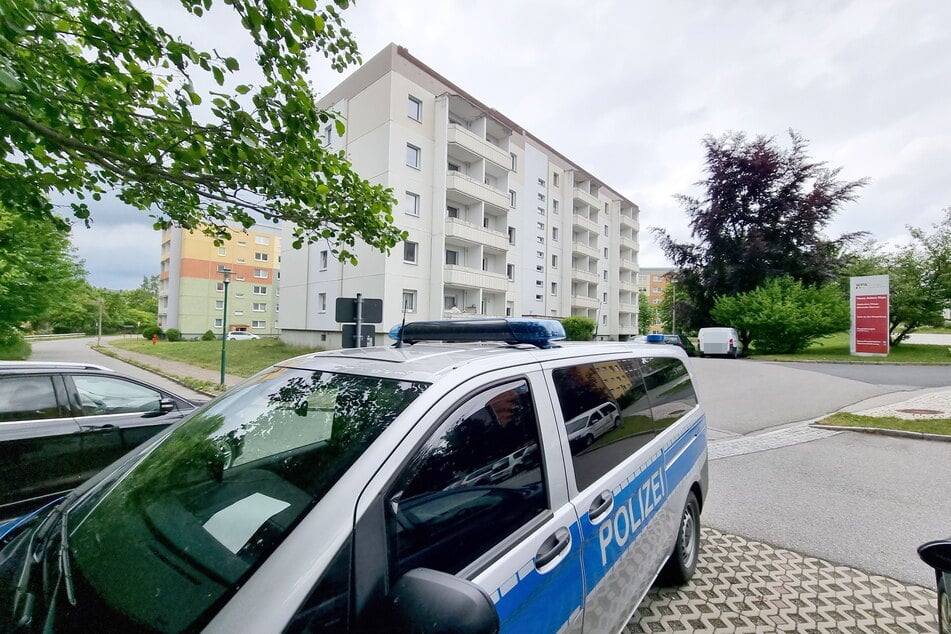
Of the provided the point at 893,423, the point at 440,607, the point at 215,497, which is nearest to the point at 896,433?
the point at 893,423

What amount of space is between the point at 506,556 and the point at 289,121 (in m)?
4.59

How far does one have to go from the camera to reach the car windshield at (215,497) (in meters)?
1.10

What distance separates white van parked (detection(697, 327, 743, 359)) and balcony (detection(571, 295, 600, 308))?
13.2 m

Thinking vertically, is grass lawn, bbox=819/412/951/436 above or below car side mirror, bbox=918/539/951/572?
below

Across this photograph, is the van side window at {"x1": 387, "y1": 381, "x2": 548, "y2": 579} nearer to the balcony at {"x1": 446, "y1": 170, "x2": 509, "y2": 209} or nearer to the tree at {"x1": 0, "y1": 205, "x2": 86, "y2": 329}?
the tree at {"x1": 0, "y1": 205, "x2": 86, "y2": 329}

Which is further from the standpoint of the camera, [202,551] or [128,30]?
[128,30]

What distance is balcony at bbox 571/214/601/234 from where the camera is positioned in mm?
39438

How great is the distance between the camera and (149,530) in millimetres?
1365

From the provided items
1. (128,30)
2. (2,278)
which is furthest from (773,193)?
(2,278)

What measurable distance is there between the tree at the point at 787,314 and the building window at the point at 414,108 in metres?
23.6

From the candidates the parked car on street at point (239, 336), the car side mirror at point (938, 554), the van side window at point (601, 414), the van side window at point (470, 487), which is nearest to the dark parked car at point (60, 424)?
the van side window at point (470, 487)

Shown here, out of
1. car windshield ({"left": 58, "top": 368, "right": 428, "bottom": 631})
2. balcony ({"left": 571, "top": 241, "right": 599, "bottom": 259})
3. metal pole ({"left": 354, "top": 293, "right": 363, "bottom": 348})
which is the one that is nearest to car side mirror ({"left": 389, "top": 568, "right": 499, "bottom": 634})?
car windshield ({"left": 58, "top": 368, "right": 428, "bottom": 631})

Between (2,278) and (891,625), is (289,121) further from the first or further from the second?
(2,278)

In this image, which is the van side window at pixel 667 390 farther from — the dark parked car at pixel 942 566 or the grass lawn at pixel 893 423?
the grass lawn at pixel 893 423
